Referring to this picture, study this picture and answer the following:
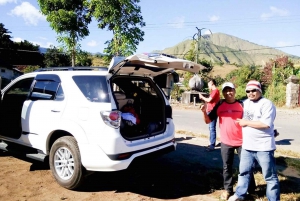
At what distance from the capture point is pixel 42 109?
420 centimetres

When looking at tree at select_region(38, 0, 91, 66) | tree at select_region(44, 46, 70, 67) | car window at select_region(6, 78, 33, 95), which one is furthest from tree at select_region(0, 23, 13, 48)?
car window at select_region(6, 78, 33, 95)

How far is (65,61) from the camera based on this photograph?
48000 millimetres

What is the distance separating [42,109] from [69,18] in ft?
37.7

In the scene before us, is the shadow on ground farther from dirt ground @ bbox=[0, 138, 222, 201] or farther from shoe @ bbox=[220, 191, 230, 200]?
shoe @ bbox=[220, 191, 230, 200]

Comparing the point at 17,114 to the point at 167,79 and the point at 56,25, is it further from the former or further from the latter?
the point at 56,25

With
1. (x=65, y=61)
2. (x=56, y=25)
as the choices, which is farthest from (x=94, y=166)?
(x=65, y=61)

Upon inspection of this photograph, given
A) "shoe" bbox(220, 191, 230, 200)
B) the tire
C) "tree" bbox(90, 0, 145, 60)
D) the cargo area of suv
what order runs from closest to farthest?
"shoe" bbox(220, 191, 230, 200), the tire, the cargo area of suv, "tree" bbox(90, 0, 145, 60)

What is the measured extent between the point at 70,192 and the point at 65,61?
47373mm

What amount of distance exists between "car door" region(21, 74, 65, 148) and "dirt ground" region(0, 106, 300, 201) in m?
0.64

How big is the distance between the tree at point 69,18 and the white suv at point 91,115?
33.9 feet

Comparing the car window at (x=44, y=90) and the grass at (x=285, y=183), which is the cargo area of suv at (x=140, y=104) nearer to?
the car window at (x=44, y=90)

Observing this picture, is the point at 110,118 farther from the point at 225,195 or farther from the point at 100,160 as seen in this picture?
the point at 225,195

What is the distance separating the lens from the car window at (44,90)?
165 inches

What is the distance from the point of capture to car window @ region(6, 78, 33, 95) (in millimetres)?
4865
